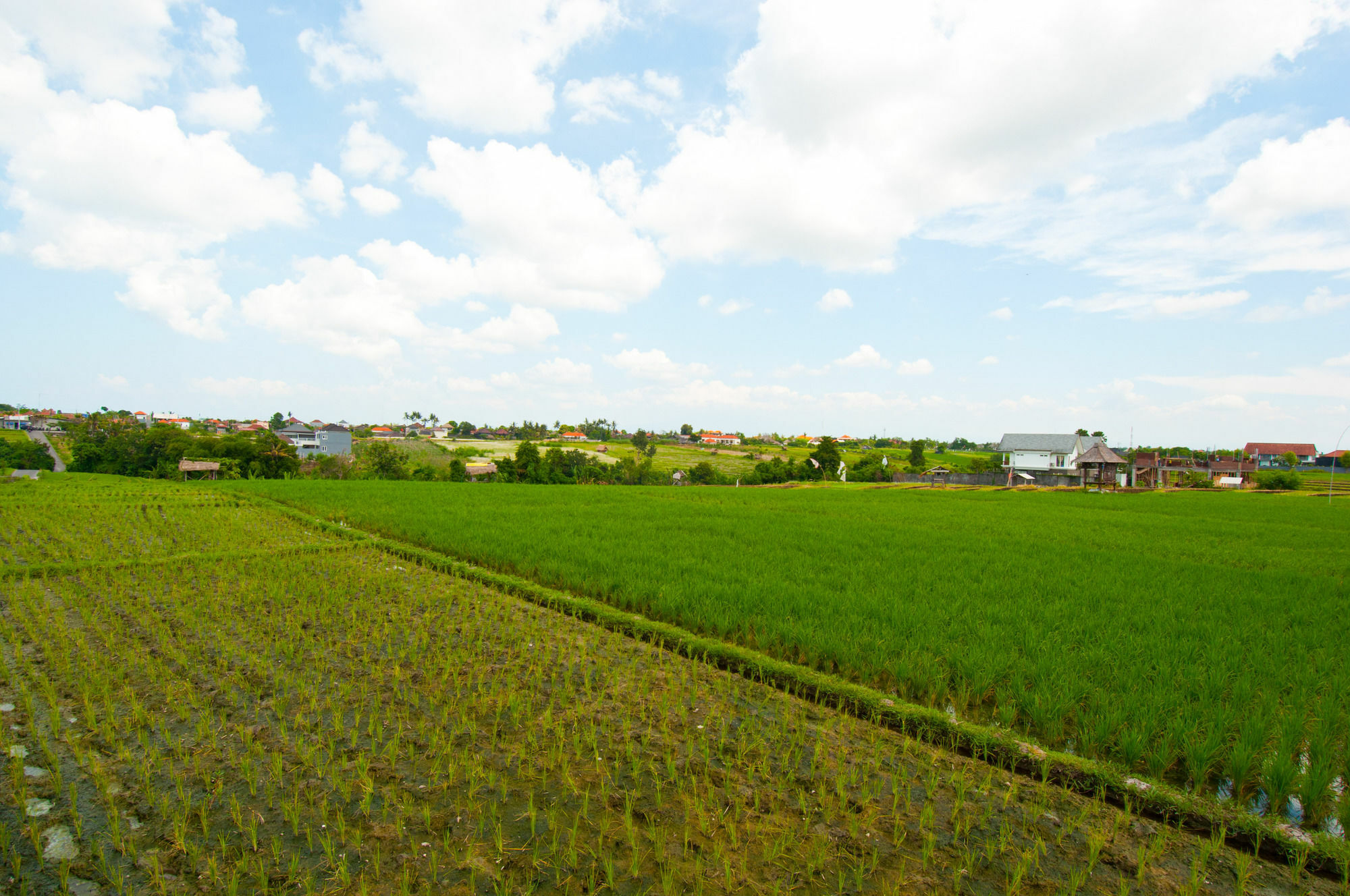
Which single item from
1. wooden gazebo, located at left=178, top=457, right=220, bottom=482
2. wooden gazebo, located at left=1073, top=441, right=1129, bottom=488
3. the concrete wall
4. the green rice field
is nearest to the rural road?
wooden gazebo, located at left=178, top=457, right=220, bottom=482

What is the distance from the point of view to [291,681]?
4289mm

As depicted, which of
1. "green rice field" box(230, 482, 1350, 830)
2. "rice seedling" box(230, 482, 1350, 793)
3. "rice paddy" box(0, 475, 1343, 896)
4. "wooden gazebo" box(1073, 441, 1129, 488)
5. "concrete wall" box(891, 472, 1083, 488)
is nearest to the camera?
"rice paddy" box(0, 475, 1343, 896)

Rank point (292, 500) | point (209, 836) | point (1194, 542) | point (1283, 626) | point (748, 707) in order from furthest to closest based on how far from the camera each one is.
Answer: point (292, 500)
point (1194, 542)
point (1283, 626)
point (748, 707)
point (209, 836)

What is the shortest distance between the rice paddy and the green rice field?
0.75 metres

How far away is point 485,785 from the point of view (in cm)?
303

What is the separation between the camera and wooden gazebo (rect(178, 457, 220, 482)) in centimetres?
2934

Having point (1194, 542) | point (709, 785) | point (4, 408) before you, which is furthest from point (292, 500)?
point (4, 408)

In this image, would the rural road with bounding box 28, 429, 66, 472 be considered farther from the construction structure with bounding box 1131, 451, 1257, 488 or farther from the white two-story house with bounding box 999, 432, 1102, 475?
the construction structure with bounding box 1131, 451, 1257, 488

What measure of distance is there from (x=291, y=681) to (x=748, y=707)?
340 centimetres

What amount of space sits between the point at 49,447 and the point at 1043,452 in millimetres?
89011

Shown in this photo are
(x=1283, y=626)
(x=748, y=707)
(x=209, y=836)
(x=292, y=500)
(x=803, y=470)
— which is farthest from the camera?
(x=803, y=470)

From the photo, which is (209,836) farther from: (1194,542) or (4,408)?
(4,408)

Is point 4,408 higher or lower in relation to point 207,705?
higher

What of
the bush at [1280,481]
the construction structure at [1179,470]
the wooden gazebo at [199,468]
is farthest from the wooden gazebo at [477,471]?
the bush at [1280,481]
